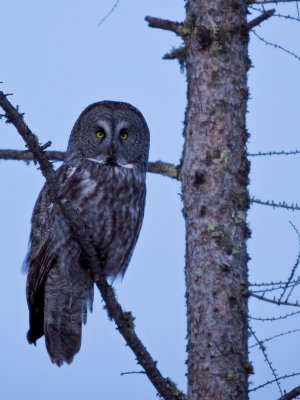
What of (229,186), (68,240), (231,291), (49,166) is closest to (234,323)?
(231,291)

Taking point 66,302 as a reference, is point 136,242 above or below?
above

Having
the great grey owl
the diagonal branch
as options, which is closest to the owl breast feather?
the great grey owl

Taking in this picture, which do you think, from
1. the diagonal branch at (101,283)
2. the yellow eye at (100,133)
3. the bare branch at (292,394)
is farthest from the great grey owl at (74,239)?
the bare branch at (292,394)

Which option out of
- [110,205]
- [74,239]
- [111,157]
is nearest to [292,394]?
[74,239]

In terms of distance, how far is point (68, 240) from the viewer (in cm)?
454

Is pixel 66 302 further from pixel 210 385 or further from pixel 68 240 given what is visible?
pixel 210 385

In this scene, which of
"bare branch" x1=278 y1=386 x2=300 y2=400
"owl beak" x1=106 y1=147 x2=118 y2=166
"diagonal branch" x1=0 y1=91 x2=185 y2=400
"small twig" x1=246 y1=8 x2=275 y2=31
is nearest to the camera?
"bare branch" x1=278 y1=386 x2=300 y2=400

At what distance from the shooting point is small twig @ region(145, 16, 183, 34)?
12.9 ft

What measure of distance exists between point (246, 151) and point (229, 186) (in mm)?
243

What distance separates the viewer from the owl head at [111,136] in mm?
5043

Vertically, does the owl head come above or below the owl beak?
above

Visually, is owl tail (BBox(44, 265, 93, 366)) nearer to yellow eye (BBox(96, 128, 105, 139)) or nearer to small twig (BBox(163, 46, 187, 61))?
yellow eye (BBox(96, 128, 105, 139))

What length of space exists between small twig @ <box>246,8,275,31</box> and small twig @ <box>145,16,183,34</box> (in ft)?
1.19

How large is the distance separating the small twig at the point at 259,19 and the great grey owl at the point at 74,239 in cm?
142
